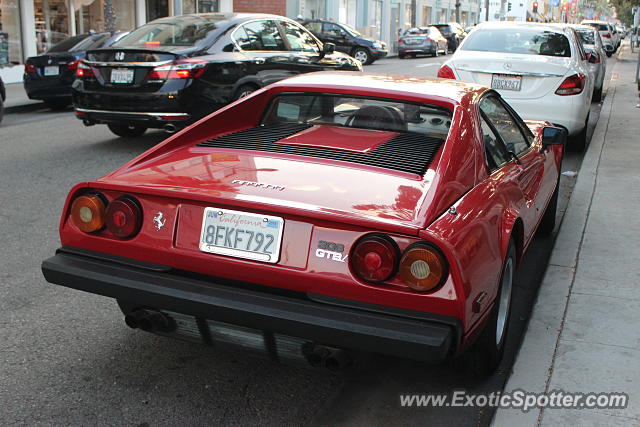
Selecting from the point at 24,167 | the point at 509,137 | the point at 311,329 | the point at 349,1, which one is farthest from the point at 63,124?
the point at 349,1

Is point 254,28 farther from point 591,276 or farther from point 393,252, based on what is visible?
point 393,252

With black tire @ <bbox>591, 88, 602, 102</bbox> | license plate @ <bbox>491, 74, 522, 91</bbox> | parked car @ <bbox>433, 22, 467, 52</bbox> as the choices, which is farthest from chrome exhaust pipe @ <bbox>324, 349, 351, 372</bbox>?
parked car @ <bbox>433, 22, 467, 52</bbox>

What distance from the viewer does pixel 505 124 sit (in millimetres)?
4566

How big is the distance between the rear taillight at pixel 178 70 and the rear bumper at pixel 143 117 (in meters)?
0.43

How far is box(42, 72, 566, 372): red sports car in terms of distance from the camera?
282cm

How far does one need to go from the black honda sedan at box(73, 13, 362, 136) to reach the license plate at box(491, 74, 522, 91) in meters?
2.82

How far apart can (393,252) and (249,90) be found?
7.04 meters

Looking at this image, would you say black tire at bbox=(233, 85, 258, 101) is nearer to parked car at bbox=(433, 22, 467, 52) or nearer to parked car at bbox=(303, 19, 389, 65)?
parked car at bbox=(303, 19, 389, 65)

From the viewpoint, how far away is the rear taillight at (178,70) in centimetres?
867

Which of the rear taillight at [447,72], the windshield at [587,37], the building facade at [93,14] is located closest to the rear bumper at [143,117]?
the rear taillight at [447,72]

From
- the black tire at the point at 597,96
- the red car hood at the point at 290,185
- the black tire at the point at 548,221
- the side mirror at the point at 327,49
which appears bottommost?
the black tire at the point at 548,221

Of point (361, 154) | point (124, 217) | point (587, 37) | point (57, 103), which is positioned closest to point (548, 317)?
point (361, 154)

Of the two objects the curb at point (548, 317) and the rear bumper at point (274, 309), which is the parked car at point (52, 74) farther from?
the rear bumper at point (274, 309)

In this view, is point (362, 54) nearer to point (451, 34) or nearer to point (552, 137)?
Answer: point (451, 34)
